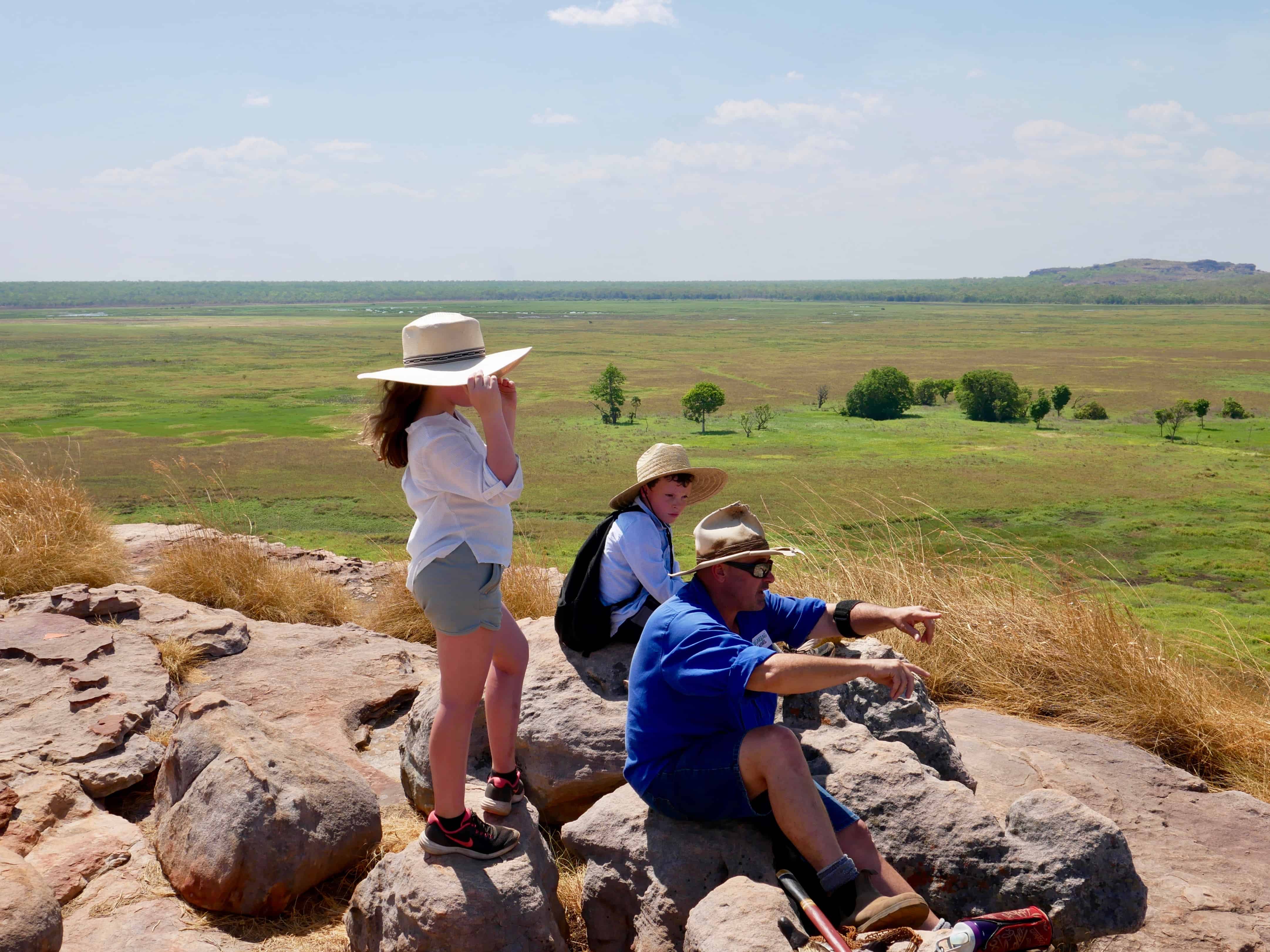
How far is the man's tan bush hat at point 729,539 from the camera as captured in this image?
3143mm

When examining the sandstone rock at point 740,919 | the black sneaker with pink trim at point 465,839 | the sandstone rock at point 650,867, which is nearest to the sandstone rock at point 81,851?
the black sneaker with pink trim at point 465,839

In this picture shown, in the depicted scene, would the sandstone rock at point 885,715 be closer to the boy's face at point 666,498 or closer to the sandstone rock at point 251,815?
the boy's face at point 666,498

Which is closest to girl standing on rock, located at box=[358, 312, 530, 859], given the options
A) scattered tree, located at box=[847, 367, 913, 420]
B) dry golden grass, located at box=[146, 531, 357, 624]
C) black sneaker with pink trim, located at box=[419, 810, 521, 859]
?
black sneaker with pink trim, located at box=[419, 810, 521, 859]

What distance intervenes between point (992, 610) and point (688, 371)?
3529 inches

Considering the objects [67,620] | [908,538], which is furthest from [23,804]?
[908,538]

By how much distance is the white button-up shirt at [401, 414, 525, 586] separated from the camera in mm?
2994

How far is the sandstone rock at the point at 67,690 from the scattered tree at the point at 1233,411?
7412 cm

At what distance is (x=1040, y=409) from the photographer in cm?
6550

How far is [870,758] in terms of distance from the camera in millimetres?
3738

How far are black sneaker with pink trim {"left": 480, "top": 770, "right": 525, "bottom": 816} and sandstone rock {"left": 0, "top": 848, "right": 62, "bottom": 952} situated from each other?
1378 mm

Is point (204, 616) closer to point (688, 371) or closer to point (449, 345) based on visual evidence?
point (449, 345)

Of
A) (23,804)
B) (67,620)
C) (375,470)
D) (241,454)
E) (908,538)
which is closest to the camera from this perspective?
(23,804)

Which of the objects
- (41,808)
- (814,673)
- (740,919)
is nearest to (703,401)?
(41,808)

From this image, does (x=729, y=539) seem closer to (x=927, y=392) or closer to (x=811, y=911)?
(x=811, y=911)
